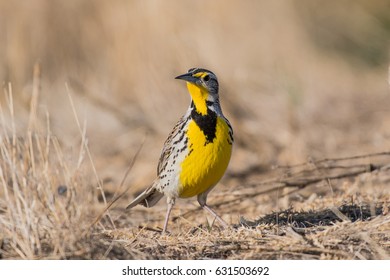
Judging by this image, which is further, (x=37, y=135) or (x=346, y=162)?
(x=346, y=162)

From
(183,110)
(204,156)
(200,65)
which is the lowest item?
(204,156)

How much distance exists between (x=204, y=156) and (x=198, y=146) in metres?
0.08

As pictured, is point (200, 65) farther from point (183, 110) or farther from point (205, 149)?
point (205, 149)

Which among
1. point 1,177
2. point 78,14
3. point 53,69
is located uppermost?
point 78,14

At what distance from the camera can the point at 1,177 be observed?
13.1 ft

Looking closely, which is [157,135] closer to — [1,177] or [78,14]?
[78,14]

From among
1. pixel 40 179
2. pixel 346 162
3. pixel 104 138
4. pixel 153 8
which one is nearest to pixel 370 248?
pixel 40 179

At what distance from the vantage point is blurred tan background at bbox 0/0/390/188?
8.30 meters

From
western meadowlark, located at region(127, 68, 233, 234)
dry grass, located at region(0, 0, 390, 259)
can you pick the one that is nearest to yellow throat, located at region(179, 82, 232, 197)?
western meadowlark, located at region(127, 68, 233, 234)

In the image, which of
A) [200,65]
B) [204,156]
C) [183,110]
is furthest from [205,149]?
[183,110]

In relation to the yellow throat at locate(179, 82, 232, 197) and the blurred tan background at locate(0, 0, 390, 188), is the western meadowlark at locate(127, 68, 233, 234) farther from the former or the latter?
the blurred tan background at locate(0, 0, 390, 188)

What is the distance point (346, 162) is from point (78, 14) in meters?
5.03

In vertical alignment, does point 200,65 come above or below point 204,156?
above

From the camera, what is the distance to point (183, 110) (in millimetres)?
9133
